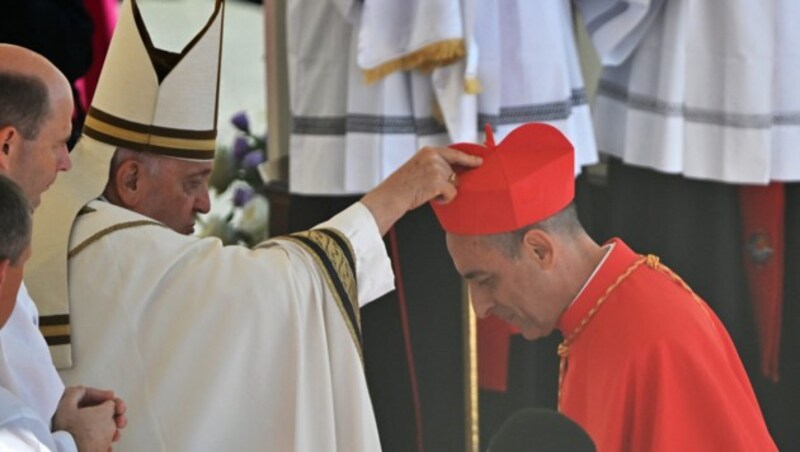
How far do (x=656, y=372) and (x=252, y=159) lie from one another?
120 inches

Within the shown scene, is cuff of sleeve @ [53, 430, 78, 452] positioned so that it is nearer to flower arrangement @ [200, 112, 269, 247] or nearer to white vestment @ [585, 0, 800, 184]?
white vestment @ [585, 0, 800, 184]

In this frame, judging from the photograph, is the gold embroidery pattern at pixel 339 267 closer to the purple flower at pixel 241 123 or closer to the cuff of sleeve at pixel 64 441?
the cuff of sleeve at pixel 64 441

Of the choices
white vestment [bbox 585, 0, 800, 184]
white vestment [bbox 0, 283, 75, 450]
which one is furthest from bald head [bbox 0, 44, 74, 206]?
Result: white vestment [bbox 585, 0, 800, 184]

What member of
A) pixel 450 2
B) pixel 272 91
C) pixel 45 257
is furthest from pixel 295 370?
pixel 272 91

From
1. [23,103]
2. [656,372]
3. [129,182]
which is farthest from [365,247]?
[23,103]

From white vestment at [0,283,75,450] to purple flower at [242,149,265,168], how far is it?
2.99 metres

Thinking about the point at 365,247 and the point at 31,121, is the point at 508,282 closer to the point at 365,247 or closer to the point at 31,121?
the point at 365,247

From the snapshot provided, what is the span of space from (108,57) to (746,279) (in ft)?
7.87

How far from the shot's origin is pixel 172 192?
3598 millimetres

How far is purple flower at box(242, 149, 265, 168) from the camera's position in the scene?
6.05 m

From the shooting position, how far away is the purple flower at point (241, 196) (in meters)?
5.99

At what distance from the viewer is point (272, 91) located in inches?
229

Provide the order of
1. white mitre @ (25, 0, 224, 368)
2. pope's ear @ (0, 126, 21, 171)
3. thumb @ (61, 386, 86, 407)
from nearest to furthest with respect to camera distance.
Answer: thumb @ (61, 386, 86, 407), pope's ear @ (0, 126, 21, 171), white mitre @ (25, 0, 224, 368)

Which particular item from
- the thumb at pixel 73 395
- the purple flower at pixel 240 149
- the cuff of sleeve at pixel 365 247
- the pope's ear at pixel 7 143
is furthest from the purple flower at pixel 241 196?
the thumb at pixel 73 395
